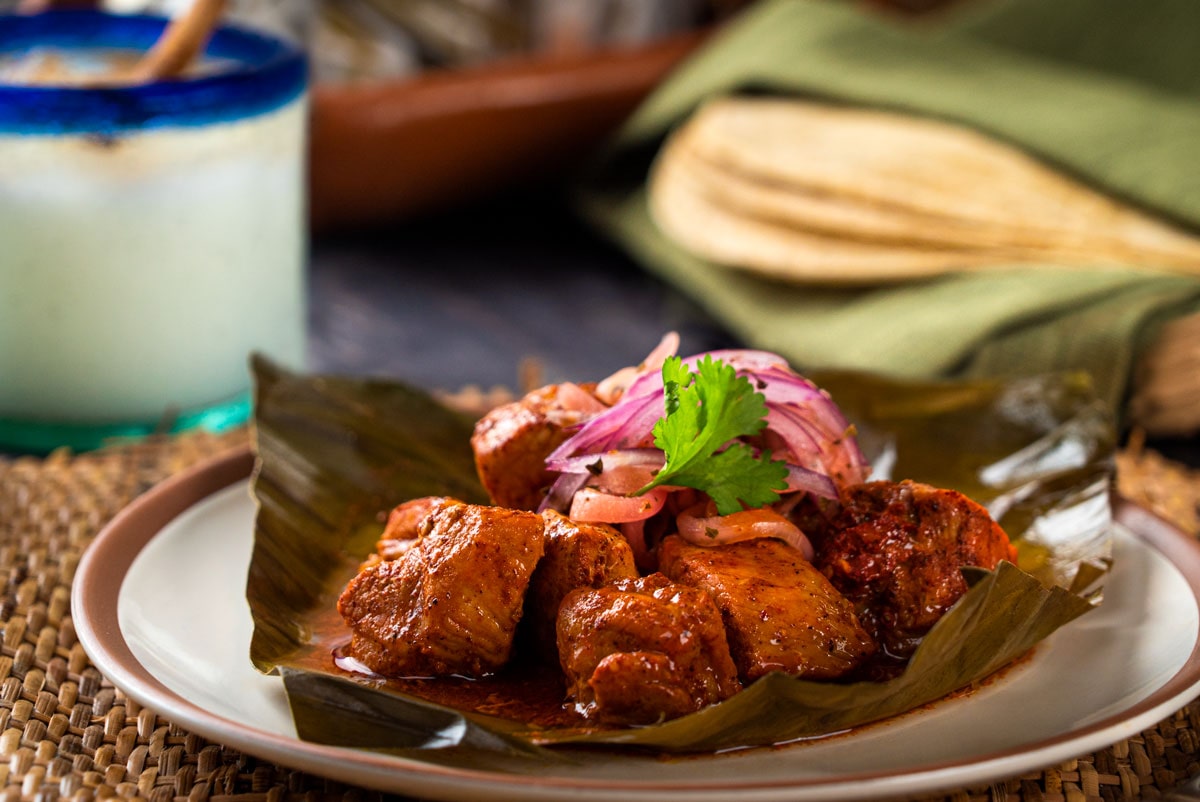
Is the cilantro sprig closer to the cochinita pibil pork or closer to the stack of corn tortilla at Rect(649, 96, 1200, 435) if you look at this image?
the cochinita pibil pork

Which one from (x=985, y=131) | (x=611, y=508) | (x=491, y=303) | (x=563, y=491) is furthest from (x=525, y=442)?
(x=491, y=303)

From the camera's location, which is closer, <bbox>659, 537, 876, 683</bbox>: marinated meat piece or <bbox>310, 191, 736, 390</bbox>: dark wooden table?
<bbox>659, 537, 876, 683</bbox>: marinated meat piece

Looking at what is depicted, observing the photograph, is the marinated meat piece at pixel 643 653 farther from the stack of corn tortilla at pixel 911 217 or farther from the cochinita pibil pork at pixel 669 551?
the stack of corn tortilla at pixel 911 217

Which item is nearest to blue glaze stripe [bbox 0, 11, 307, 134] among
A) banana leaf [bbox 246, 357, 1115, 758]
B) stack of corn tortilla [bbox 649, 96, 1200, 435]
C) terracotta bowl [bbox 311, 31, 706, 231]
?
banana leaf [bbox 246, 357, 1115, 758]

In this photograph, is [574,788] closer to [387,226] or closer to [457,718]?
[457,718]

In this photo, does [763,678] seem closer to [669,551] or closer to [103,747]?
[669,551]

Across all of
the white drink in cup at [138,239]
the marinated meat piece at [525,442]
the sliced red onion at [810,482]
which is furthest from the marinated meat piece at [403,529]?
the white drink in cup at [138,239]

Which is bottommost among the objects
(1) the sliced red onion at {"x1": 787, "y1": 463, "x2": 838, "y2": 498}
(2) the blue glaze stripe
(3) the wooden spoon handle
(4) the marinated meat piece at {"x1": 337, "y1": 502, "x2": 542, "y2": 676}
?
(4) the marinated meat piece at {"x1": 337, "y1": 502, "x2": 542, "y2": 676}

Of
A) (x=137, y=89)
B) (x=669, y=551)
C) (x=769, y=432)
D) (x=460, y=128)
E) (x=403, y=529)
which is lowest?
(x=460, y=128)
